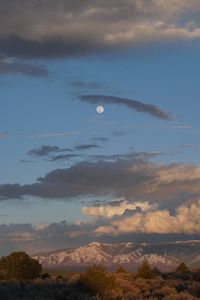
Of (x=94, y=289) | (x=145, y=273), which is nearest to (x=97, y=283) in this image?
(x=94, y=289)

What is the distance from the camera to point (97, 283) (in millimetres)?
44438

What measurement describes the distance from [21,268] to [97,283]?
1759cm

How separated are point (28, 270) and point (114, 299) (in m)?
22.3

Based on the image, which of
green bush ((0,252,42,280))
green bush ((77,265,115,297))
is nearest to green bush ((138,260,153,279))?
green bush ((0,252,42,280))

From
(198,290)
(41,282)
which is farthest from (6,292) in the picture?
(198,290)

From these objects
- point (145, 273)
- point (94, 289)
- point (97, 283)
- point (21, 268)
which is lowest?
point (94, 289)

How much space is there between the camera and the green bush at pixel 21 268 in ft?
196

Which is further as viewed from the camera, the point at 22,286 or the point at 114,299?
the point at 22,286

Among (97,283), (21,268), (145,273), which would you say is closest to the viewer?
(97,283)

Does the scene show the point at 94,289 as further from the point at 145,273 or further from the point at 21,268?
the point at 145,273

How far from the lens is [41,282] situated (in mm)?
50312

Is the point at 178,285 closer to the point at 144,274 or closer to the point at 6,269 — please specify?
the point at 144,274

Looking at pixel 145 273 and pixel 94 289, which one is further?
pixel 145 273

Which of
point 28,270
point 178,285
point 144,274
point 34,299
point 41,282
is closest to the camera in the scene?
point 34,299
